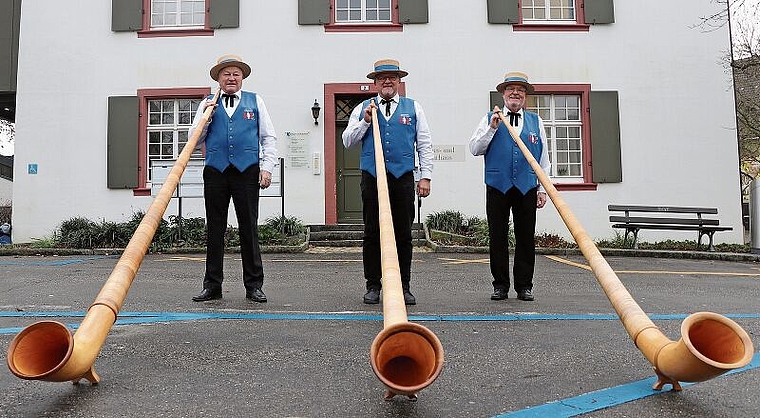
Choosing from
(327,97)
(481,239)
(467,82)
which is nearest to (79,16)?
(327,97)

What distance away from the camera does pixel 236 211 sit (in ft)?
16.9

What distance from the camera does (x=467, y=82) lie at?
13305 mm

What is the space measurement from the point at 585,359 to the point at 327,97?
10.6 meters

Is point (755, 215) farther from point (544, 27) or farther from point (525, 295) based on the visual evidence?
point (525, 295)

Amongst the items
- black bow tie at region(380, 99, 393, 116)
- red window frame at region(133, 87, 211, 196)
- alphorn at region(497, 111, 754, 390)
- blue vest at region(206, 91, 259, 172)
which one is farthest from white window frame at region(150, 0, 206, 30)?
alphorn at region(497, 111, 754, 390)

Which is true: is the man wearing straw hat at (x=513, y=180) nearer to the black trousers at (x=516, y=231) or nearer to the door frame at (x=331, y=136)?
the black trousers at (x=516, y=231)

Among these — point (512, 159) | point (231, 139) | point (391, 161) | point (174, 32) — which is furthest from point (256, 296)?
point (174, 32)

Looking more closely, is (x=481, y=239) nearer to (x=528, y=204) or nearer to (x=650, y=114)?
(x=650, y=114)

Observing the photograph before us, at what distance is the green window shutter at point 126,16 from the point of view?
1334cm

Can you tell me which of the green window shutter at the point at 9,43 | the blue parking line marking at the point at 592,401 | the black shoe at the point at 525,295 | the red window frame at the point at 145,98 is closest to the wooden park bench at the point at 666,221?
the black shoe at the point at 525,295

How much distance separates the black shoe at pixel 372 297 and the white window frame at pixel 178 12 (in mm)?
10276

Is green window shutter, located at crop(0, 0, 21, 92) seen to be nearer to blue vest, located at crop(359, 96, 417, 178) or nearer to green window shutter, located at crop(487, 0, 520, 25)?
green window shutter, located at crop(487, 0, 520, 25)

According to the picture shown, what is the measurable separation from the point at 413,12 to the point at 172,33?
4.86 metres

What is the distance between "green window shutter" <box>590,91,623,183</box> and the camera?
13211mm
